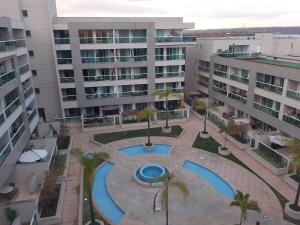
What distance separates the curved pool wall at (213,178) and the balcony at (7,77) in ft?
68.7

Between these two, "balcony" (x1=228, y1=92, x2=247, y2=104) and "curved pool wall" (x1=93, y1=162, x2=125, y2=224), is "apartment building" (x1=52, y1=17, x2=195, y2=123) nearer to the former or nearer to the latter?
"balcony" (x1=228, y1=92, x2=247, y2=104)

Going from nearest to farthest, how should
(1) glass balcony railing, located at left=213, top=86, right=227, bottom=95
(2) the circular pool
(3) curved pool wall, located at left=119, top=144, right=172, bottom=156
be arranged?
(2) the circular pool → (3) curved pool wall, located at left=119, top=144, right=172, bottom=156 → (1) glass balcony railing, located at left=213, top=86, right=227, bottom=95

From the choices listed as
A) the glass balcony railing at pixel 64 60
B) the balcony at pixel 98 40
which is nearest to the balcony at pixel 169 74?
the balcony at pixel 98 40

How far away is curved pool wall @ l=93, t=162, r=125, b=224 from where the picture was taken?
73.6 feet

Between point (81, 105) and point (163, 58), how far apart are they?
16.0m

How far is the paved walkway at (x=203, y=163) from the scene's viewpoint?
2317cm

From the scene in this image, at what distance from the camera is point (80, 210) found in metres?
22.5

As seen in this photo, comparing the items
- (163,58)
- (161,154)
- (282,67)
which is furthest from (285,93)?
(163,58)

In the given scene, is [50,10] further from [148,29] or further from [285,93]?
[285,93]

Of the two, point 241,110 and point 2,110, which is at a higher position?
point 2,110

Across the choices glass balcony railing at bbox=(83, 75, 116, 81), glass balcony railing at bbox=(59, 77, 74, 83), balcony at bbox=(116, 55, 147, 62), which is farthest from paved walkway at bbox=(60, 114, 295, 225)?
balcony at bbox=(116, 55, 147, 62)

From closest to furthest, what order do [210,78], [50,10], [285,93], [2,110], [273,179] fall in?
[2,110] < [273,179] < [285,93] < [50,10] < [210,78]

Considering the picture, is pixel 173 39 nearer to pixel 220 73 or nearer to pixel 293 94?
pixel 220 73

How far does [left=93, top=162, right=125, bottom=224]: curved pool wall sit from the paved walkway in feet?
4.05
